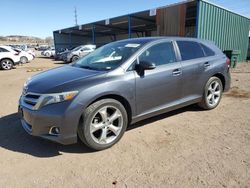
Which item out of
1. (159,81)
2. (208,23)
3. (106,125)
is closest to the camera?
(106,125)

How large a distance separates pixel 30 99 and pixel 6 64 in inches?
532

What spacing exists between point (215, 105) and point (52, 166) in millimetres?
3791

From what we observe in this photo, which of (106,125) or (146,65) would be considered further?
(146,65)

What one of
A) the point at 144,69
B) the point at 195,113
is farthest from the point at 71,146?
the point at 195,113

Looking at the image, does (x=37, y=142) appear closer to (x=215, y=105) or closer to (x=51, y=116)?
(x=51, y=116)

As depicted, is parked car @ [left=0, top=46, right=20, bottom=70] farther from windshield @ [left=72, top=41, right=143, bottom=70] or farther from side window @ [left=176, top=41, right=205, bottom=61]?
side window @ [left=176, top=41, right=205, bottom=61]

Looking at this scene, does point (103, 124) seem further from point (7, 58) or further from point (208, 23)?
point (7, 58)

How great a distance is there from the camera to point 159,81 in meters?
3.74

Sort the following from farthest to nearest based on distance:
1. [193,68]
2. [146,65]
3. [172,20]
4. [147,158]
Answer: [172,20]
[193,68]
[146,65]
[147,158]

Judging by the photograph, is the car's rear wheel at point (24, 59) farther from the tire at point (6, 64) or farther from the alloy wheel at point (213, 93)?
the alloy wheel at point (213, 93)

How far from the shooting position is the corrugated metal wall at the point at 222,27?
1259cm

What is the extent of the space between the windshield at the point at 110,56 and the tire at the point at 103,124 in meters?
0.65

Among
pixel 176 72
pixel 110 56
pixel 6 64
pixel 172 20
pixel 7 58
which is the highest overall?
pixel 172 20

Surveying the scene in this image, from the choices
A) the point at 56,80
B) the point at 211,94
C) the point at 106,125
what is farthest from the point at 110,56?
the point at 211,94
